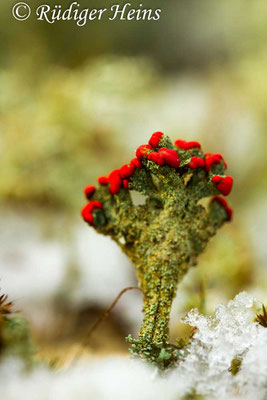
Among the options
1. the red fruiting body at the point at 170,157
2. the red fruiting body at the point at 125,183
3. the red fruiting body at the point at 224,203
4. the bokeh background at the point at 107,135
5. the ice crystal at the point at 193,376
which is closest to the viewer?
the ice crystal at the point at 193,376

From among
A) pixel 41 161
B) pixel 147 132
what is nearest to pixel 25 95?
pixel 41 161

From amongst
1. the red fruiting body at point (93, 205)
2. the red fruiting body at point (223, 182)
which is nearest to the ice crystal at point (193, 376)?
the red fruiting body at point (223, 182)

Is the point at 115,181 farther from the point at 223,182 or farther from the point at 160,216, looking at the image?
the point at 223,182

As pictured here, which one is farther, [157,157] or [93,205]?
[93,205]

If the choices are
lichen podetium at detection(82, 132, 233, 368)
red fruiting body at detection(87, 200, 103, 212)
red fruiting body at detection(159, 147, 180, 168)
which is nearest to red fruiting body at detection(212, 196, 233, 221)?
lichen podetium at detection(82, 132, 233, 368)

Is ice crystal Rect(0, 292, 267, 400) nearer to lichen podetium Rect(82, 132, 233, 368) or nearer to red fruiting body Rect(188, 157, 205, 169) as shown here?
lichen podetium Rect(82, 132, 233, 368)

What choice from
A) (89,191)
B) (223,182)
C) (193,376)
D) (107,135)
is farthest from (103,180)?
(107,135)

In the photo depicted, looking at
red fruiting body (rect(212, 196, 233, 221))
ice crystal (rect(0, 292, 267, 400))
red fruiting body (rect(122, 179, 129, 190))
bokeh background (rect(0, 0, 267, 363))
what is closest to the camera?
ice crystal (rect(0, 292, 267, 400))

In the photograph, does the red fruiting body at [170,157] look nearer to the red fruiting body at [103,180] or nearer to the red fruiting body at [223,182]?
the red fruiting body at [223,182]
